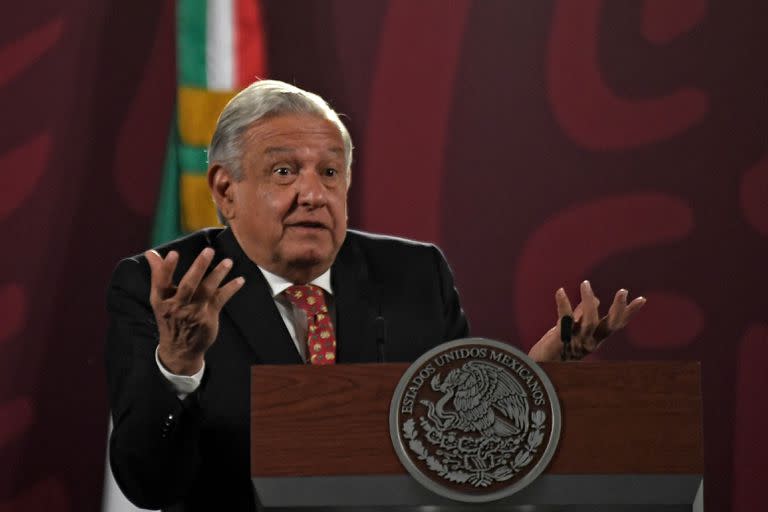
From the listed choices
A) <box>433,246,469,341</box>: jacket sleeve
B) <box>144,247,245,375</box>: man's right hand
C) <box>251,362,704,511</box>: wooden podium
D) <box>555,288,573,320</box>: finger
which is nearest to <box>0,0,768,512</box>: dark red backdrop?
<box>433,246,469,341</box>: jacket sleeve

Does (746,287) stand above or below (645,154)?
below

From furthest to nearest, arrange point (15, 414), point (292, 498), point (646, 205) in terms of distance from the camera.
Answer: point (646, 205) < point (15, 414) < point (292, 498)

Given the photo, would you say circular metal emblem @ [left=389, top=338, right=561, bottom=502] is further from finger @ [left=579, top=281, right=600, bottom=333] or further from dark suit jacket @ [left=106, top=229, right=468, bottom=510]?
dark suit jacket @ [left=106, top=229, right=468, bottom=510]

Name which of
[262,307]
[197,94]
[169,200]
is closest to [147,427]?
[262,307]

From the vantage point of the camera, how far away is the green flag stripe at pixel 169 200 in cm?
317

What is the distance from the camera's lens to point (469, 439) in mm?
1510

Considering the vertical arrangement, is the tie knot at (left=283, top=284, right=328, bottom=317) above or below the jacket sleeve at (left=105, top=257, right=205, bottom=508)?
above

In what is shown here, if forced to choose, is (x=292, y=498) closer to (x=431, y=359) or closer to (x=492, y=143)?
(x=431, y=359)

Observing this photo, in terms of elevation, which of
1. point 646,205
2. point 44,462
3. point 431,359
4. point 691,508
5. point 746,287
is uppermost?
point 431,359

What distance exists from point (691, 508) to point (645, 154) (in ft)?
6.52

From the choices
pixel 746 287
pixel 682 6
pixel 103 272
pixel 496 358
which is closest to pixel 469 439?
pixel 496 358

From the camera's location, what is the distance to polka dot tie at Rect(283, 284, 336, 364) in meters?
2.15

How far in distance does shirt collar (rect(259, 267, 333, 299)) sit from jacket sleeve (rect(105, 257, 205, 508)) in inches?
10.5

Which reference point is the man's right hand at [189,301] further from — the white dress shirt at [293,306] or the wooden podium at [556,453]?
the white dress shirt at [293,306]
